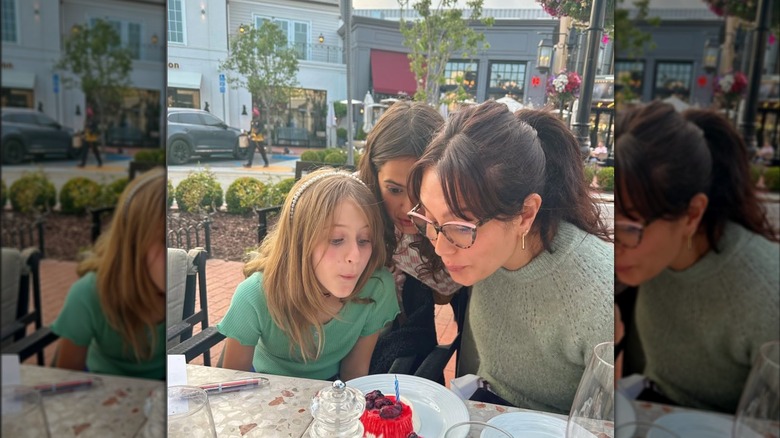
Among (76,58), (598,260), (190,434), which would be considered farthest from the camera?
(598,260)

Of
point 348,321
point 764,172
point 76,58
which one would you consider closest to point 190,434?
point 348,321

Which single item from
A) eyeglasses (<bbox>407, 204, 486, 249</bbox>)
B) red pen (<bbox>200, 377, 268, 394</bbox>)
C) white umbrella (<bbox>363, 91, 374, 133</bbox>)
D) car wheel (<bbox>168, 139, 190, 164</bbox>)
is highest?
white umbrella (<bbox>363, 91, 374, 133</bbox>)

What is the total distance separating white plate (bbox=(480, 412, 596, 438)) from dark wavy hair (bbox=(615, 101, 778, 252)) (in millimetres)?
827

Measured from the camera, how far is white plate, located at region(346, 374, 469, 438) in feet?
3.72

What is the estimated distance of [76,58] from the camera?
420 millimetres

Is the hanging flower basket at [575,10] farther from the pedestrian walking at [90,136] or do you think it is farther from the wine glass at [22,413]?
the wine glass at [22,413]

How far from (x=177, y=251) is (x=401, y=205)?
65cm

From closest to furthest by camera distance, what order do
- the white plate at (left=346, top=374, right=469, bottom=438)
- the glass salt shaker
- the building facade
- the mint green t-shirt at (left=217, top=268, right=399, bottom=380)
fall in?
the building facade, the glass salt shaker, the white plate at (left=346, top=374, right=469, bottom=438), the mint green t-shirt at (left=217, top=268, right=399, bottom=380)

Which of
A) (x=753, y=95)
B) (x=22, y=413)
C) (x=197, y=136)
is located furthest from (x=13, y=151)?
(x=197, y=136)

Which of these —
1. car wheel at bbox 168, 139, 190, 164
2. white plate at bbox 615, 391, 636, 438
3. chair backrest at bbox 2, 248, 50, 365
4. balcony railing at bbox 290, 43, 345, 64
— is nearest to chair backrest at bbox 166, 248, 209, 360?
car wheel at bbox 168, 139, 190, 164

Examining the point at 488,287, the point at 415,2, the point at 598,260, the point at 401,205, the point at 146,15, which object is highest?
the point at 415,2

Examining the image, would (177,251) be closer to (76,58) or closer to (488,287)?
(488,287)

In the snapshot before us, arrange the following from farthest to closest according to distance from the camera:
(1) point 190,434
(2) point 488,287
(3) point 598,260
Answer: (2) point 488,287, (3) point 598,260, (1) point 190,434

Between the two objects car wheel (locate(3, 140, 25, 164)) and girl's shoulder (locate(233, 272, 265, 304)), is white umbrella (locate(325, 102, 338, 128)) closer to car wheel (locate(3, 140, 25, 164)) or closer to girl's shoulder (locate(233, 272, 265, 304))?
girl's shoulder (locate(233, 272, 265, 304))
